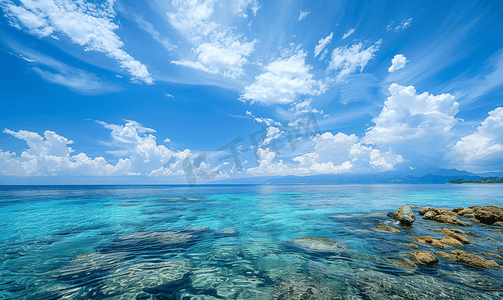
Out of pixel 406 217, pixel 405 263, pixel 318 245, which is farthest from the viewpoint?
pixel 406 217

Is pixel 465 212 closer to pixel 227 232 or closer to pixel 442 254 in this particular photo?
pixel 442 254

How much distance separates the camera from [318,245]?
12.1m

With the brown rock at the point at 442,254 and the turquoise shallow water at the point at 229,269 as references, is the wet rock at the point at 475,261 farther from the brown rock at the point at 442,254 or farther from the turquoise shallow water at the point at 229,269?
the turquoise shallow water at the point at 229,269

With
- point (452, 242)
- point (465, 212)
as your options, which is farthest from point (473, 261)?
point (465, 212)

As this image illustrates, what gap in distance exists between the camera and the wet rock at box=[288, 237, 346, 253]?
1138 centimetres

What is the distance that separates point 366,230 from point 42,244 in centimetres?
2483

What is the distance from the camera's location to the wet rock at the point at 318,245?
37.3ft

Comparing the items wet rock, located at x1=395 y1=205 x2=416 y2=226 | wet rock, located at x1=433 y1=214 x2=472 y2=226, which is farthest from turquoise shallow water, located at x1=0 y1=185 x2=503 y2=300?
wet rock, located at x1=433 y1=214 x2=472 y2=226

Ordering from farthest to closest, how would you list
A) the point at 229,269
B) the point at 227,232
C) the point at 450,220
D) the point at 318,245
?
the point at 450,220 → the point at 227,232 → the point at 318,245 → the point at 229,269

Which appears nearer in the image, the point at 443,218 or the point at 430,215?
the point at 443,218

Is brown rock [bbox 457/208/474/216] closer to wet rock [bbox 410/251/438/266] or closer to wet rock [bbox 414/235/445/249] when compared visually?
wet rock [bbox 414/235/445/249]

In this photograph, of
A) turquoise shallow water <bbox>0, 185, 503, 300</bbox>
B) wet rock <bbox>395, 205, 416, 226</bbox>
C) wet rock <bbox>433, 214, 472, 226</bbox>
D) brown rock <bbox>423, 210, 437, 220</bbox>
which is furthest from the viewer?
brown rock <bbox>423, 210, 437, 220</bbox>

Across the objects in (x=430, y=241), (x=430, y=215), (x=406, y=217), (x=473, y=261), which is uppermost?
(x=406, y=217)

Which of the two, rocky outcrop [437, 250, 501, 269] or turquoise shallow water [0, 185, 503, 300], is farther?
rocky outcrop [437, 250, 501, 269]
